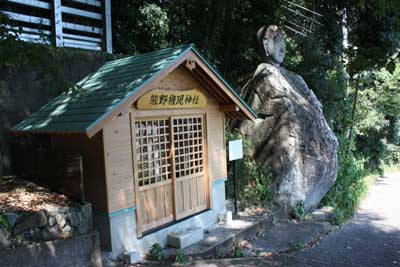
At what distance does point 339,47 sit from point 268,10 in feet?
12.2

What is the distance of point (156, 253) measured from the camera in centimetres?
624

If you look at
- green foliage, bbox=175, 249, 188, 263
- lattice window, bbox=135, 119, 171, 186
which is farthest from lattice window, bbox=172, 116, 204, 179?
green foliage, bbox=175, 249, 188, 263

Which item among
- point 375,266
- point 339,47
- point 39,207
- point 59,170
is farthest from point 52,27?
point 339,47

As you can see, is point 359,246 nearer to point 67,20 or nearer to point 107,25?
point 107,25

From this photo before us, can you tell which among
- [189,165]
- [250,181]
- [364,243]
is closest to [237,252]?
[189,165]

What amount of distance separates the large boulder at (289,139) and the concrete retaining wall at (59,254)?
18.7ft

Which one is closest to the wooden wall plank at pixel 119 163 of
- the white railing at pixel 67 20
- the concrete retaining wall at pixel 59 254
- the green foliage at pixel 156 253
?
the concrete retaining wall at pixel 59 254

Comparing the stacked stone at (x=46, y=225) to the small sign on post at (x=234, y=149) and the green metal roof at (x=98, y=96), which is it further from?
the small sign on post at (x=234, y=149)

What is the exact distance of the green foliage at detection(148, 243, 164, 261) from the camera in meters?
6.19

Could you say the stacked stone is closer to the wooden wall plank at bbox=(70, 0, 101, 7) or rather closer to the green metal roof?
the green metal roof

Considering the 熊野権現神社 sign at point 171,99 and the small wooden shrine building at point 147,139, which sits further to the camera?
the 熊野権現神社 sign at point 171,99

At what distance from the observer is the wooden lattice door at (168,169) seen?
6.50 meters

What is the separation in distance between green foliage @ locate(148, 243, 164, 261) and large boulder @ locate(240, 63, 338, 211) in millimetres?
4303

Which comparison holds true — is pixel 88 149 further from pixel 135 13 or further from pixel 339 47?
pixel 339 47
